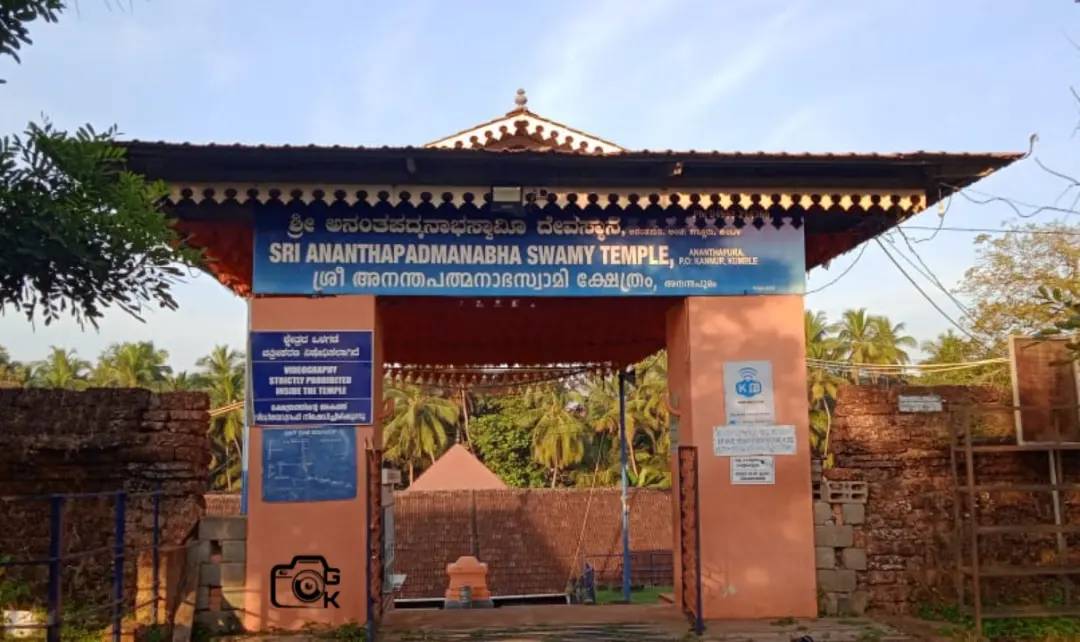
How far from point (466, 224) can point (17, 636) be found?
210 inches

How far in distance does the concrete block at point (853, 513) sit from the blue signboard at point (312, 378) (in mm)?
4695

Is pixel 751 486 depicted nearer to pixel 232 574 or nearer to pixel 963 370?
pixel 232 574

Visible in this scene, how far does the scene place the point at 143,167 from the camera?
8.51 metres

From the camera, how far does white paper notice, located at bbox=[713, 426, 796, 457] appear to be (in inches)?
360

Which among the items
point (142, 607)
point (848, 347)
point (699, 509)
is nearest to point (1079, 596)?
point (699, 509)

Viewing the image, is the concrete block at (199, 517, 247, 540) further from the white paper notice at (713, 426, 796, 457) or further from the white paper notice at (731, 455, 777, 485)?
the white paper notice at (731, 455, 777, 485)

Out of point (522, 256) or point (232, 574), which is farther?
point (522, 256)

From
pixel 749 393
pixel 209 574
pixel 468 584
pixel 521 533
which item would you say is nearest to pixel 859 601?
pixel 749 393

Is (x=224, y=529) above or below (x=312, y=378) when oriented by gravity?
below

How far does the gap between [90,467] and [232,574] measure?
1.72 metres

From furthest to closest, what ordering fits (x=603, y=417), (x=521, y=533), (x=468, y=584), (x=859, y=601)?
(x=603, y=417), (x=521, y=533), (x=468, y=584), (x=859, y=601)

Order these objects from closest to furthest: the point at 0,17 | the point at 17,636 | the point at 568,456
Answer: the point at 0,17
the point at 17,636
the point at 568,456

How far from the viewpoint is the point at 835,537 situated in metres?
9.10

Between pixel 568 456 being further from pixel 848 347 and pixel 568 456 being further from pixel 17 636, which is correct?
pixel 17 636
